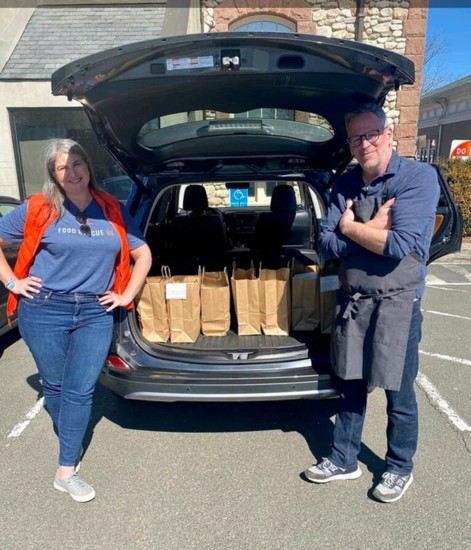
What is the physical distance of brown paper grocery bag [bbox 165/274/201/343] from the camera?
2766 mm

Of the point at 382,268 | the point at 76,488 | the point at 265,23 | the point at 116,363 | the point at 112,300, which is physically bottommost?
the point at 76,488

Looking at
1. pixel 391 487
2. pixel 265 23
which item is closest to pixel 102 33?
pixel 265 23

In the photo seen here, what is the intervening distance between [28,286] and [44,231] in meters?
0.29

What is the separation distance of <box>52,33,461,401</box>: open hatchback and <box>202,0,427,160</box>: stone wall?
9.24 meters

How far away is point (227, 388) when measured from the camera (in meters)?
2.44

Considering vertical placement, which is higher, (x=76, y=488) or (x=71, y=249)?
(x=71, y=249)

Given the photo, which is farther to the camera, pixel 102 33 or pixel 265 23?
pixel 265 23

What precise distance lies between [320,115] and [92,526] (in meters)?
2.67

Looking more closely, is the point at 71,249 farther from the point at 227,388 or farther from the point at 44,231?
the point at 227,388

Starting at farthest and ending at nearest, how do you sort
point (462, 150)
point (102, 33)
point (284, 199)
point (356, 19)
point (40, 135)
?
point (356, 19) → point (102, 33) → point (40, 135) → point (462, 150) → point (284, 199)

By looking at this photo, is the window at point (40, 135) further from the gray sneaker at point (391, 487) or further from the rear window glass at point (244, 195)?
the gray sneaker at point (391, 487)

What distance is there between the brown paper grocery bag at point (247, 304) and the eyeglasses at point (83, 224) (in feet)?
3.22

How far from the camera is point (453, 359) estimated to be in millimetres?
3979

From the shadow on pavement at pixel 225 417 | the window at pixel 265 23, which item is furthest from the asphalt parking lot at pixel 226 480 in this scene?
the window at pixel 265 23
